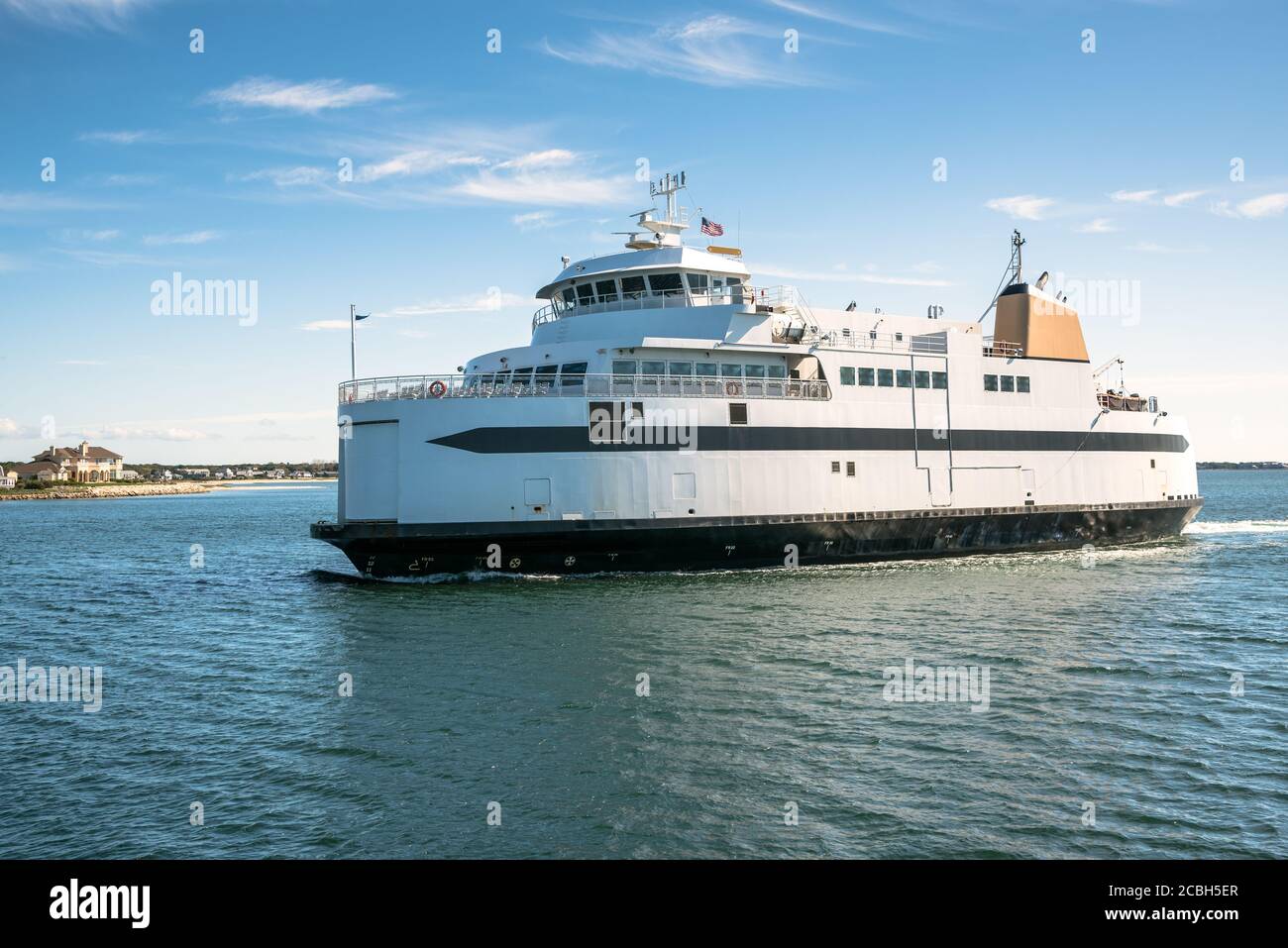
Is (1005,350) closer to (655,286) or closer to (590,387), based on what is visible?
(655,286)

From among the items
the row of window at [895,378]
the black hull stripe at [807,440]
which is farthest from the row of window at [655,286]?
the black hull stripe at [807,440]

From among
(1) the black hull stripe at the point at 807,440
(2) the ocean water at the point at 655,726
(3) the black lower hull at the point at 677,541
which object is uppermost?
(1) the black hull stripe at the point at 807,440

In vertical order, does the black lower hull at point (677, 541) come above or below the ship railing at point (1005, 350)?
below

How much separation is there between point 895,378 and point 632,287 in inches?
350

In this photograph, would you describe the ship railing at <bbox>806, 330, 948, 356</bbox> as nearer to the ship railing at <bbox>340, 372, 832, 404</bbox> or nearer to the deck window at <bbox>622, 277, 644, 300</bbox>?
the ship railing at <bbox>340, 372, 832, 404</bbox>

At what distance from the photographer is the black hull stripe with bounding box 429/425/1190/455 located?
72.2ft

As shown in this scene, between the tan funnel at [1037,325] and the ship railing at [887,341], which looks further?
the tan funnel at [1037,325]

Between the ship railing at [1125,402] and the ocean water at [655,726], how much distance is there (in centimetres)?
1304

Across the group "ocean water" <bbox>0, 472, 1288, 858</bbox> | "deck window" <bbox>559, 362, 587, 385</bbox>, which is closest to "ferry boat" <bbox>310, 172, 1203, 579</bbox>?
"deck window" <bbox>559, 362, 587, 385</bbox>

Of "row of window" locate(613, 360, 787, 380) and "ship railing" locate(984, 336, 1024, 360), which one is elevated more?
"ship railing" locate(984, 336, 1024, 360)

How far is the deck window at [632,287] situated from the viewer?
26.9 metres

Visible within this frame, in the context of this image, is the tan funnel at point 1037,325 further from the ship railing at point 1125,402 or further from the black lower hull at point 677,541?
the black lower hull at point 677,541

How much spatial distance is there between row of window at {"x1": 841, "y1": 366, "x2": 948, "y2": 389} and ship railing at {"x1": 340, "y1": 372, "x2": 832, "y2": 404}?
114 centimetres
